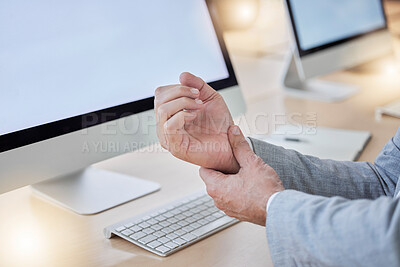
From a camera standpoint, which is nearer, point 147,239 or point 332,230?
point 332,230

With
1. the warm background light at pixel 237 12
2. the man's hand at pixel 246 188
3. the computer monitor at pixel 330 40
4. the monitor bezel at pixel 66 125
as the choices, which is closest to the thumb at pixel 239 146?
the man's hand at pixel 246 188

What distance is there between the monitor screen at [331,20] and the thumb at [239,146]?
699mm

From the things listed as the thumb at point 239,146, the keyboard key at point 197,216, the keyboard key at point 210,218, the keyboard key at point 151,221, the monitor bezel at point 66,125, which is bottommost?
the keyboard key at point 210,218

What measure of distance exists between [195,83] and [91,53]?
219mm

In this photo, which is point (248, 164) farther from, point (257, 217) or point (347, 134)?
point (347, 134)

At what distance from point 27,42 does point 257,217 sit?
1.66ft

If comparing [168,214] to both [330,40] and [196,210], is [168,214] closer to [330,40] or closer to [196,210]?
[196,210]

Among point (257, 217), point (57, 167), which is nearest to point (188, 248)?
point (257, 217)

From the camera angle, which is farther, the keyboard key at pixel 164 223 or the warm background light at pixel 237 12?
the warm background light at pixel 237 12

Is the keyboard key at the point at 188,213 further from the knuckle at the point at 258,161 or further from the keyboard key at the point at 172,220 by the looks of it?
the knuckle at the point at 258,161

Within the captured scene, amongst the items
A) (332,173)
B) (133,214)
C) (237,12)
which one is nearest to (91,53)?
(133,214)

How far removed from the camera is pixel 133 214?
97 cm

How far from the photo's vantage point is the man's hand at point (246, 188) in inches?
30.5

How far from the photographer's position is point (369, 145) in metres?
1.24
